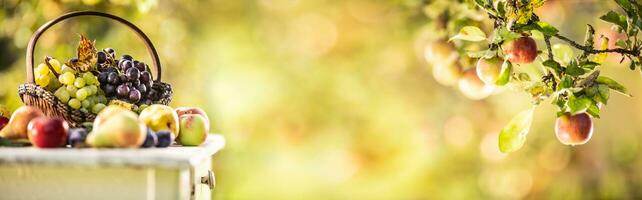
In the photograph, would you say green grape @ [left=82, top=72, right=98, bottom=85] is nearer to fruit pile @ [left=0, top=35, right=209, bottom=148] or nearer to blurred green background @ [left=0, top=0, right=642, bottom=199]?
fruit pile @ [left=0, top=35, right=209, bottom=148]

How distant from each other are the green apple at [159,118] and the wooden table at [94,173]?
7.0 inches

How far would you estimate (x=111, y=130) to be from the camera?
1.58 metres

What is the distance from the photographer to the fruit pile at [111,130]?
158 centimetres

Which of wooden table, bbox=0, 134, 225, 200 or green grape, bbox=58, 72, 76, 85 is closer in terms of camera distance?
wooden table, bbox=0, 134, 225, 200

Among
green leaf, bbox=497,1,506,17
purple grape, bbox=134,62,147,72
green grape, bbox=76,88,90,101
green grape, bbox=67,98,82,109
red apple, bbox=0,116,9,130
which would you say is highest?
green leaf, bbox=497,1,506,17

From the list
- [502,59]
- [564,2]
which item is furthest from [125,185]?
[564,2]

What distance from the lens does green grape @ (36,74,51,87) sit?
1864mm

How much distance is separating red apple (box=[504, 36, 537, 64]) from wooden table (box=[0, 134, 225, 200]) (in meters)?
0.77

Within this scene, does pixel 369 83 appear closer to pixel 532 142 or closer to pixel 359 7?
pixel 359 7

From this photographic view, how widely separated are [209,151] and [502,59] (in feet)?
2.34

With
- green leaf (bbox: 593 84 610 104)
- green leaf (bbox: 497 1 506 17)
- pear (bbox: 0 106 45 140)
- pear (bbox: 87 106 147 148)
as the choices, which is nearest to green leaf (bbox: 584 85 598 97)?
green leaf (bbox: 593 84 610 104)

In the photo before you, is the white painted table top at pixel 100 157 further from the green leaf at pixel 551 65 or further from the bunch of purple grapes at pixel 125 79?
the green leaf at pixel 551 65

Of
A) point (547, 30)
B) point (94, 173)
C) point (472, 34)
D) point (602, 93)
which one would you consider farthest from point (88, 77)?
point (602, 93)

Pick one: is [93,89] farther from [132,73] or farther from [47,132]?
[47,132]
